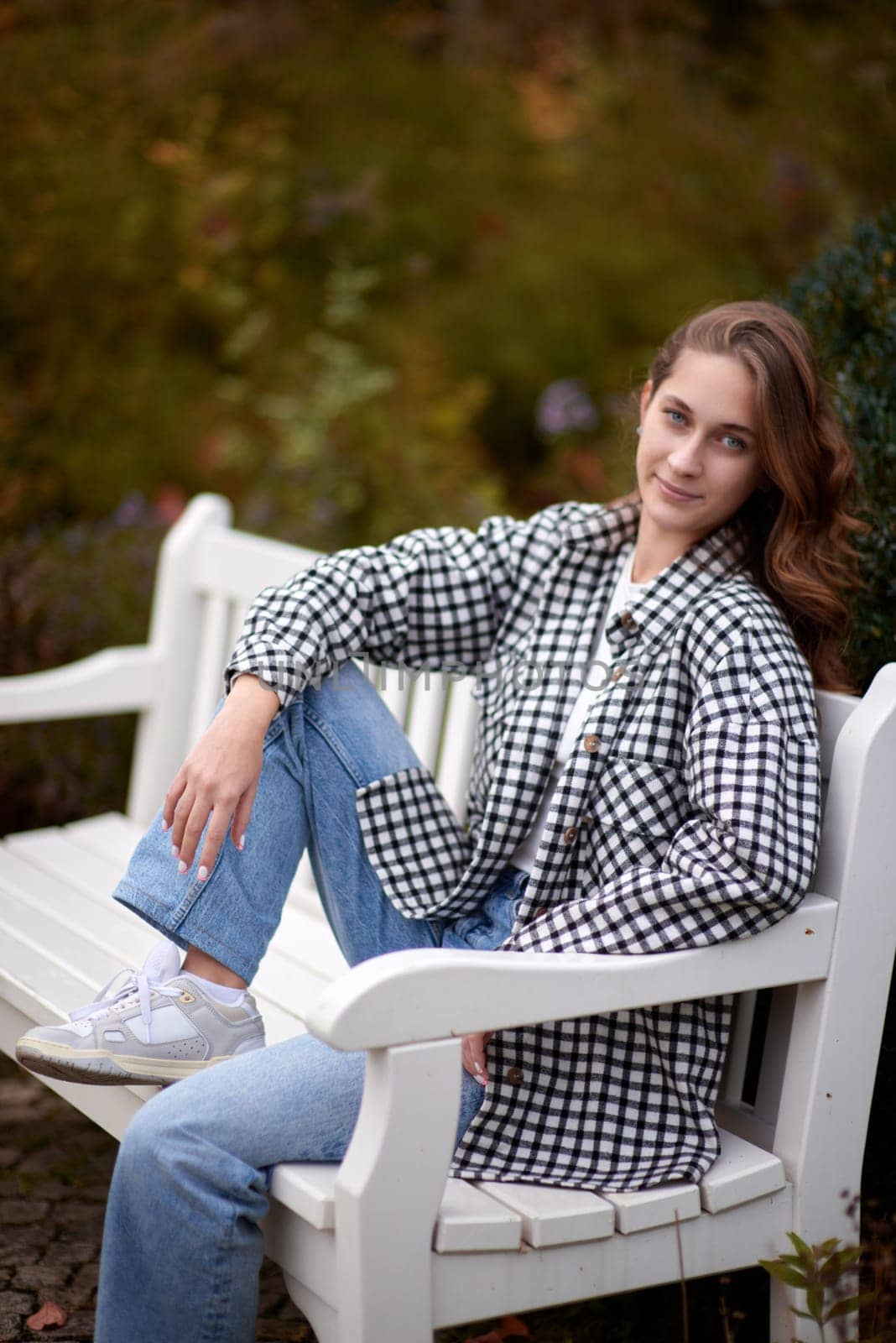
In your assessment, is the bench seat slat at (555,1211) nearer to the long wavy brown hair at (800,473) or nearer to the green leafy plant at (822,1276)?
the green leafy plant at (822,1276)

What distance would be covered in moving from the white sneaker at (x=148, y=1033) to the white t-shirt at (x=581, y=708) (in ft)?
1.66

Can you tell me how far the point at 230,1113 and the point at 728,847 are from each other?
29.3 inches

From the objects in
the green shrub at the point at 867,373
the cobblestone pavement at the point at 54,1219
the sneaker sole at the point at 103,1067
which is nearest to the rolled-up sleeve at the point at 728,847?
the green shrub at the point at 867,373

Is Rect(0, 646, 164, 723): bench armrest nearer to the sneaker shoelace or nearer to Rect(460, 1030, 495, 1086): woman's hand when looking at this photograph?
the sneaker shoelace

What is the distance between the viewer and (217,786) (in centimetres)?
211

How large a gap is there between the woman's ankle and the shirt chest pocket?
0.61 meters

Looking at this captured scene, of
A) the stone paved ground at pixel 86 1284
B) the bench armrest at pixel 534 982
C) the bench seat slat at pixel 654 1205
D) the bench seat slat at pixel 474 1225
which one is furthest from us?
the stone paved ground at pixel 86 1284

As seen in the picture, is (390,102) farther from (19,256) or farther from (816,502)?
(816,502)

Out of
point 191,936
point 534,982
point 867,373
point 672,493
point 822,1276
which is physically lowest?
point 822,1276

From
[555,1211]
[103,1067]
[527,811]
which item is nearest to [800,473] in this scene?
[527,811]

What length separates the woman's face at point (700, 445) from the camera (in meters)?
2.18

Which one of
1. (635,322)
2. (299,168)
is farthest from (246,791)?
(299,168)

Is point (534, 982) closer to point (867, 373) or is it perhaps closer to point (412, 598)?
point (412, 598)

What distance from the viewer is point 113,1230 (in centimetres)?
188
